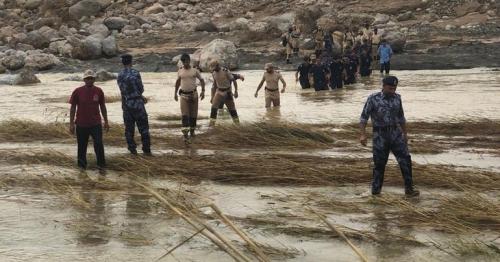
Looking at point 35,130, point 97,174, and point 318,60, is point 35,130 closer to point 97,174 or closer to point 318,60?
point 97,174

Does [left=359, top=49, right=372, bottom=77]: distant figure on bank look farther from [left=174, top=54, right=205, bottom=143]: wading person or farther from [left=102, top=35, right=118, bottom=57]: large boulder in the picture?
[left=102, top=35, right=118, bottom=57]: large boulder

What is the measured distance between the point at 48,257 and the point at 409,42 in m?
28.8

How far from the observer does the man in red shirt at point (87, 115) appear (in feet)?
31.4

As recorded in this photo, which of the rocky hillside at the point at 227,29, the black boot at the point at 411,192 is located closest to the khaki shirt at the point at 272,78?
the black boot at the point at 411,192

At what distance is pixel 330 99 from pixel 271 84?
11.9 ft

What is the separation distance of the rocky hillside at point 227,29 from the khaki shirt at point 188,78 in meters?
17.5

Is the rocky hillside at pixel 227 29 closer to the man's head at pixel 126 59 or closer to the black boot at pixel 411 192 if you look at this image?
the man's head at pixel 126 59

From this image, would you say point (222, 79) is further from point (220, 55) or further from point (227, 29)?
point (227, 29)

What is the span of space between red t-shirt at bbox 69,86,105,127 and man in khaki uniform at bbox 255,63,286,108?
6689 mm

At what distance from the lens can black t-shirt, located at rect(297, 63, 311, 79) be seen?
70.8ft

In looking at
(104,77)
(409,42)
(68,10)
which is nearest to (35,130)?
(104,77)

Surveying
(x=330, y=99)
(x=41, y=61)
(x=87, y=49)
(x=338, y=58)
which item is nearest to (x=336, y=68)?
(x=338, y=58)

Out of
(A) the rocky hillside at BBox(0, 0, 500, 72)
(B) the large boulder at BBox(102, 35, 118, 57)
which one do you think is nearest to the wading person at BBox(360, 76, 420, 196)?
(A) the rocky hillside at BBox(0, 0, 500, 72)

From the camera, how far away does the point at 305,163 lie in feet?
31.2
